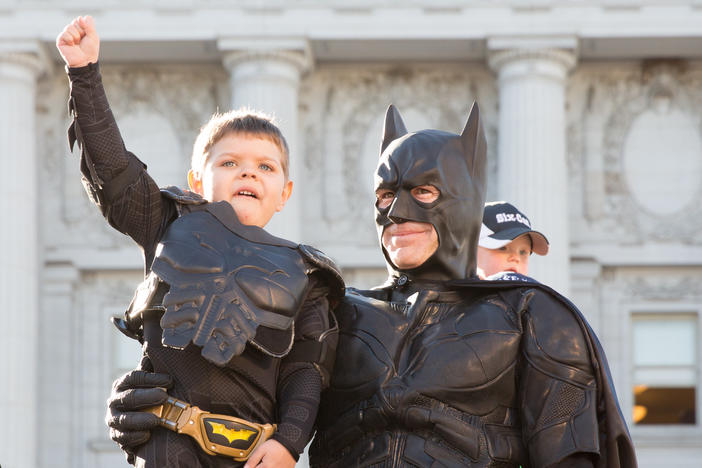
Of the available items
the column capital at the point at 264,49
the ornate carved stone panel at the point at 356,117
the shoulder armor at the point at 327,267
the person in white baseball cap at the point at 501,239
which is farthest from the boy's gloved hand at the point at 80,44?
the ornate carved stone panel at the point at 356,117

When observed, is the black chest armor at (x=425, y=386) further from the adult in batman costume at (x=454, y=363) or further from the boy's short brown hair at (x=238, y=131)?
the boy's short brown hair at (x=238, y=131)

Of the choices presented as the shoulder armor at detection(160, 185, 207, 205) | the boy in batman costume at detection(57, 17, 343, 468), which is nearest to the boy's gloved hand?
the boy in batman costume at detection(57, 17, 343, 468)

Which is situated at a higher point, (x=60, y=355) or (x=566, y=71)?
(x=566, y=71)

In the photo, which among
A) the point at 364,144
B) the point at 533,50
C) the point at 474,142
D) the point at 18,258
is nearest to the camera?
the point at 474,142

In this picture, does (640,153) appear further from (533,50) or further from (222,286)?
(222,286)

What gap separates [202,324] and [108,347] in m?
20.5

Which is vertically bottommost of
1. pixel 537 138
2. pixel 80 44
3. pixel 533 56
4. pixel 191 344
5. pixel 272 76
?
pixel 191 344

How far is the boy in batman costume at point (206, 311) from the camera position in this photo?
4.28m

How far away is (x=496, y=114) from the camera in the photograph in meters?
24.4

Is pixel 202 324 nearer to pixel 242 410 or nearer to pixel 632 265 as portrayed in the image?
pixel 242 410

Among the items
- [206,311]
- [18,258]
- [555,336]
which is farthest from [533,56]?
[206,311]

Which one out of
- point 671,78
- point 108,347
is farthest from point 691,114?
point 108,347

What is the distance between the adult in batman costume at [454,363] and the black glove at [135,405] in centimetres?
55

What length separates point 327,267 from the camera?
452 cm
